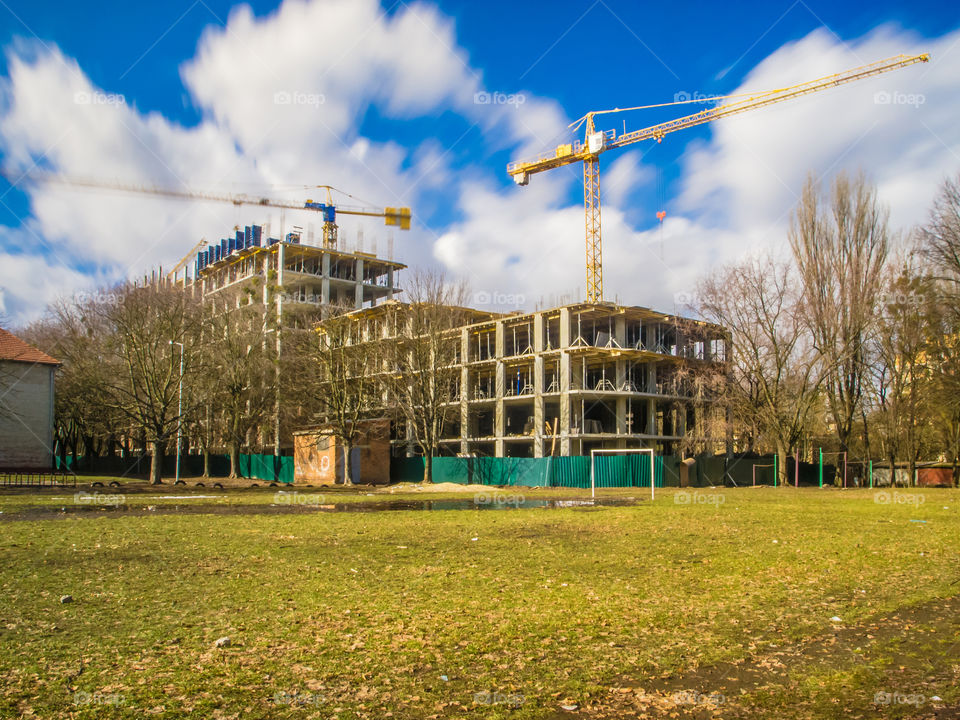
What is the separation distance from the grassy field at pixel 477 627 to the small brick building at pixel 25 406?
1601 inches

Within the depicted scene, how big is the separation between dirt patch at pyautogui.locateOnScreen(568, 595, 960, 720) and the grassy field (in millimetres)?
23

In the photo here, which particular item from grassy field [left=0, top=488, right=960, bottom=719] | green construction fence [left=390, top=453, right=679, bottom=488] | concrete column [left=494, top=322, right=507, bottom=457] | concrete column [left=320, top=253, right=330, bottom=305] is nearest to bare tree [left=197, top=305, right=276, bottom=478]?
green construction fence [left=390, top=453, right=679, bottom=488]

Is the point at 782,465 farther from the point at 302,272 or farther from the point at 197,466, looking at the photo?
the point at 302,272

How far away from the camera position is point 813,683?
561 centimetres

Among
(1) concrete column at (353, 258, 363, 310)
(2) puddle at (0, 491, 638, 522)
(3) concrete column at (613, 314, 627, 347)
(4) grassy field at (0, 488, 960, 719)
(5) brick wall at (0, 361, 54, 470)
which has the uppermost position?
(1) concrete column at (353, 258, 363, 310)

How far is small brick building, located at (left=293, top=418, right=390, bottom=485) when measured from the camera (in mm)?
49781

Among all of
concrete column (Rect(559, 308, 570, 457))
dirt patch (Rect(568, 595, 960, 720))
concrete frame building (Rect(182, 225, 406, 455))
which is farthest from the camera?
concrete frame building (Rect(182, 225, 406, 455))

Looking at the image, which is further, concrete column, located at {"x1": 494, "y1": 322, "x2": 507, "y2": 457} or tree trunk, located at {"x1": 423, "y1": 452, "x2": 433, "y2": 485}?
concrete column, located at {"x1": 494, "y1": 322, "x2": 507, "y2": 457}

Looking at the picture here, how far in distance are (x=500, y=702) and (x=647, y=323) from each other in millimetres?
59782

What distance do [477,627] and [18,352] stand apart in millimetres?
52617

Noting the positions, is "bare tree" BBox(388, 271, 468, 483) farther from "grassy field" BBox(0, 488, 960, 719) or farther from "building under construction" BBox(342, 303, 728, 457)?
"grassy field" BBox(0, 488, 960, 719)

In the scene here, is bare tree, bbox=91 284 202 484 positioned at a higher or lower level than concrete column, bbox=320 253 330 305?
lower

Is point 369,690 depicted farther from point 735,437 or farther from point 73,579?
point 735,437

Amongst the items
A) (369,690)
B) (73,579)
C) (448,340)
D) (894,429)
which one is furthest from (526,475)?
(369,690)
